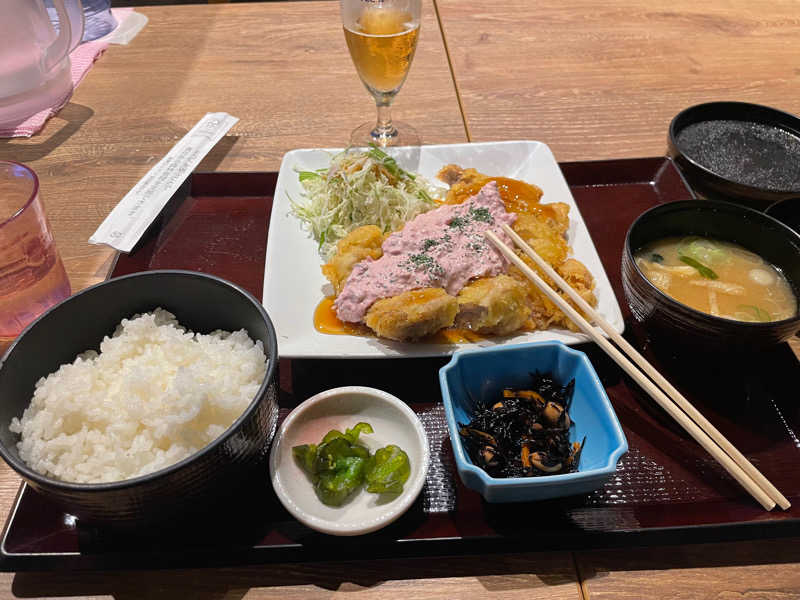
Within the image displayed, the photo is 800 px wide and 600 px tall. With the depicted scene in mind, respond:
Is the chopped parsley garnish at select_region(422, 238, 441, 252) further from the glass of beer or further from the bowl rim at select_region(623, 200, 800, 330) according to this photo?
the glass of beer

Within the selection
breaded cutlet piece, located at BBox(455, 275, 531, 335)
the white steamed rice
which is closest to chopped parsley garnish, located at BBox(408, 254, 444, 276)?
breaded cutlet piece, located at BBox(455, 275, 531, 335)

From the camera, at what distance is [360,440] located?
1390 millimetres

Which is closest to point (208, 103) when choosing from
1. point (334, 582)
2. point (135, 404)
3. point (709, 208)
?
point (135, 404)

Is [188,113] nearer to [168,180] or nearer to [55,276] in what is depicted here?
[168,180]

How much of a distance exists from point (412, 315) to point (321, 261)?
55cm

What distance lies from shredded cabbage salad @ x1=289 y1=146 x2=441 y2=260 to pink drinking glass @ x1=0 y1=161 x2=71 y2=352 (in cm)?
81

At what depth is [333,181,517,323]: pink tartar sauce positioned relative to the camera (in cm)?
173

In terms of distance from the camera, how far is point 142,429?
1222 mm

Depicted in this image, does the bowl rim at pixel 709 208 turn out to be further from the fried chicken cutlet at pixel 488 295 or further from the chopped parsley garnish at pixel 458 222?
the chopped parsley garnish at pixel 458 222

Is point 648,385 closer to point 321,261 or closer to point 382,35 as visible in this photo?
point 321,261

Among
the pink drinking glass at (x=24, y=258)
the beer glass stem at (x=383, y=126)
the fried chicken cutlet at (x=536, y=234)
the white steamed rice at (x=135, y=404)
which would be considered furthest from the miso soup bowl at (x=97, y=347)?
the beer glass stem at (x=383, y=126)

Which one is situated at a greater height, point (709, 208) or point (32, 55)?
point (32, 55)

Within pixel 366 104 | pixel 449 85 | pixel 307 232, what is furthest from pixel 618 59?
pixel 307 232

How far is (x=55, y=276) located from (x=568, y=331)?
5.03 feet
